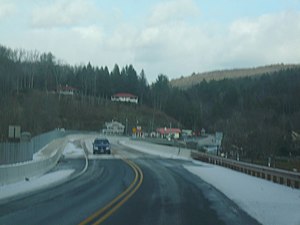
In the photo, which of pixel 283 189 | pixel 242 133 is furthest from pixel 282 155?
pixel 283 189

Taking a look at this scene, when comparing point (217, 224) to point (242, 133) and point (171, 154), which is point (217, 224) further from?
point (242, 133)

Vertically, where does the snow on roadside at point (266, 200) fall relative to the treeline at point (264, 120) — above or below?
below

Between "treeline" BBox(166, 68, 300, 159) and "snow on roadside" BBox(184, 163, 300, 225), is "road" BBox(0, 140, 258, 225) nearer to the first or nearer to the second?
"snow on roadside" BBox(184, 163, 300, 225)

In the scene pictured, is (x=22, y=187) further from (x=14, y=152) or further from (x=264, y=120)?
(x=264, y=120)

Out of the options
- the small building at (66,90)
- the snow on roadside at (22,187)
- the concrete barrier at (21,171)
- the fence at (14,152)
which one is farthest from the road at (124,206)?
the small building at (66,90)

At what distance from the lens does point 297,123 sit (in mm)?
104750

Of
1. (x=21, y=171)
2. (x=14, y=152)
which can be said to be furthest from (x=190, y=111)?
(x=21, y=171)

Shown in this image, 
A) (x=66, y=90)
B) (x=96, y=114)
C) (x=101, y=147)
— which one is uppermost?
(x=66, y=90)

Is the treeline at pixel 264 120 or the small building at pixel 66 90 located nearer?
the treeline at pixel 264 120

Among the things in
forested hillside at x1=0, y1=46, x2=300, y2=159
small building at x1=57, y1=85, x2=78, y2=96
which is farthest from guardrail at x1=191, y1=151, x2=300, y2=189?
small building at x1=57, y1=85, x2=78, y2=96

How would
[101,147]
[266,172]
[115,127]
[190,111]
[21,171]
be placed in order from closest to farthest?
[21,171] → [266,172] → [101,147] → [115,127] → [190,111]

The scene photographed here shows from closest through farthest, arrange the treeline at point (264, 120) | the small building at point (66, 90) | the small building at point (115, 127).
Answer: the treeline at point (264, 120)
the small building at point (115, 127)
the small building at point (66, 90)

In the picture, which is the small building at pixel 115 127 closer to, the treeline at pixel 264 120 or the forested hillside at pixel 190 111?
the forested hillside at pixel 190 111

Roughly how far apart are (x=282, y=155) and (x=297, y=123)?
24.1 metres
